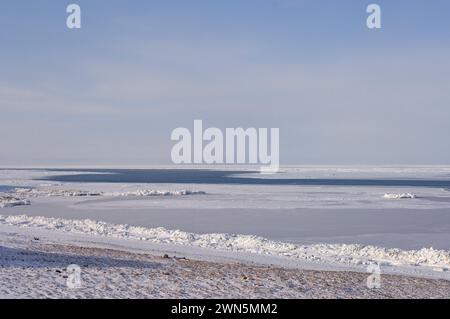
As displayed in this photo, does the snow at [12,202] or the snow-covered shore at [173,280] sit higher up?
the snow-covered shore at [173,280]

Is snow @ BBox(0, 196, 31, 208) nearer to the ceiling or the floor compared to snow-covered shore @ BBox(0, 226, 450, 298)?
nearer to the floor

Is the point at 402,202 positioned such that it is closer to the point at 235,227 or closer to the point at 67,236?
the point at 235,227

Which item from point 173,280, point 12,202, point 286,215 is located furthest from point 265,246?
point 12,202

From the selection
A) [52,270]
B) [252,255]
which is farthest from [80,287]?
[252,255]

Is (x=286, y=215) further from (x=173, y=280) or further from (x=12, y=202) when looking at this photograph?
(x=173, y=280)

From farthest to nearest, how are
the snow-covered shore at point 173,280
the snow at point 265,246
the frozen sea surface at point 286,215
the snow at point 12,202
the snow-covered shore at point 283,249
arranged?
1. the snow at point 12,202
2. the frozen sea surface at point 286,215
3. the snow at point 265,246
4. the snow-covered shore at point 283,249
5. the snow-covered shore at point 173,280

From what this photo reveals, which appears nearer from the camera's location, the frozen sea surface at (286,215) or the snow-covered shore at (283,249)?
the snow-covered shore at (283,249)

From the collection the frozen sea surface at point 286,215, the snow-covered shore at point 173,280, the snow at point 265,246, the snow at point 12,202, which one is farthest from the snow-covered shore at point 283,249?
the snow at point 12,202

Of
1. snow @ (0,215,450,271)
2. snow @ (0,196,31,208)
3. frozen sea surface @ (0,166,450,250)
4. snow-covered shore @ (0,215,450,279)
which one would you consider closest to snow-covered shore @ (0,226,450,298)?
snow-covered shore @ (0,215,450,279)

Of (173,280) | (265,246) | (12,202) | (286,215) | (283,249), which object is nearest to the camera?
(173,280)

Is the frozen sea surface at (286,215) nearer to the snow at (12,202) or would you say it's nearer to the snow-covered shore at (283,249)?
the snow at (12,202)

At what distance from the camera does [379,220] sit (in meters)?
26.4

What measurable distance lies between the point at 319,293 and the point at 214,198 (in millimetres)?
28222

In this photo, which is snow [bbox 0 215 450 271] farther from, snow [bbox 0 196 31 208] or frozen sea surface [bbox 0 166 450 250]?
snow [bbox 0 196 31 208]
